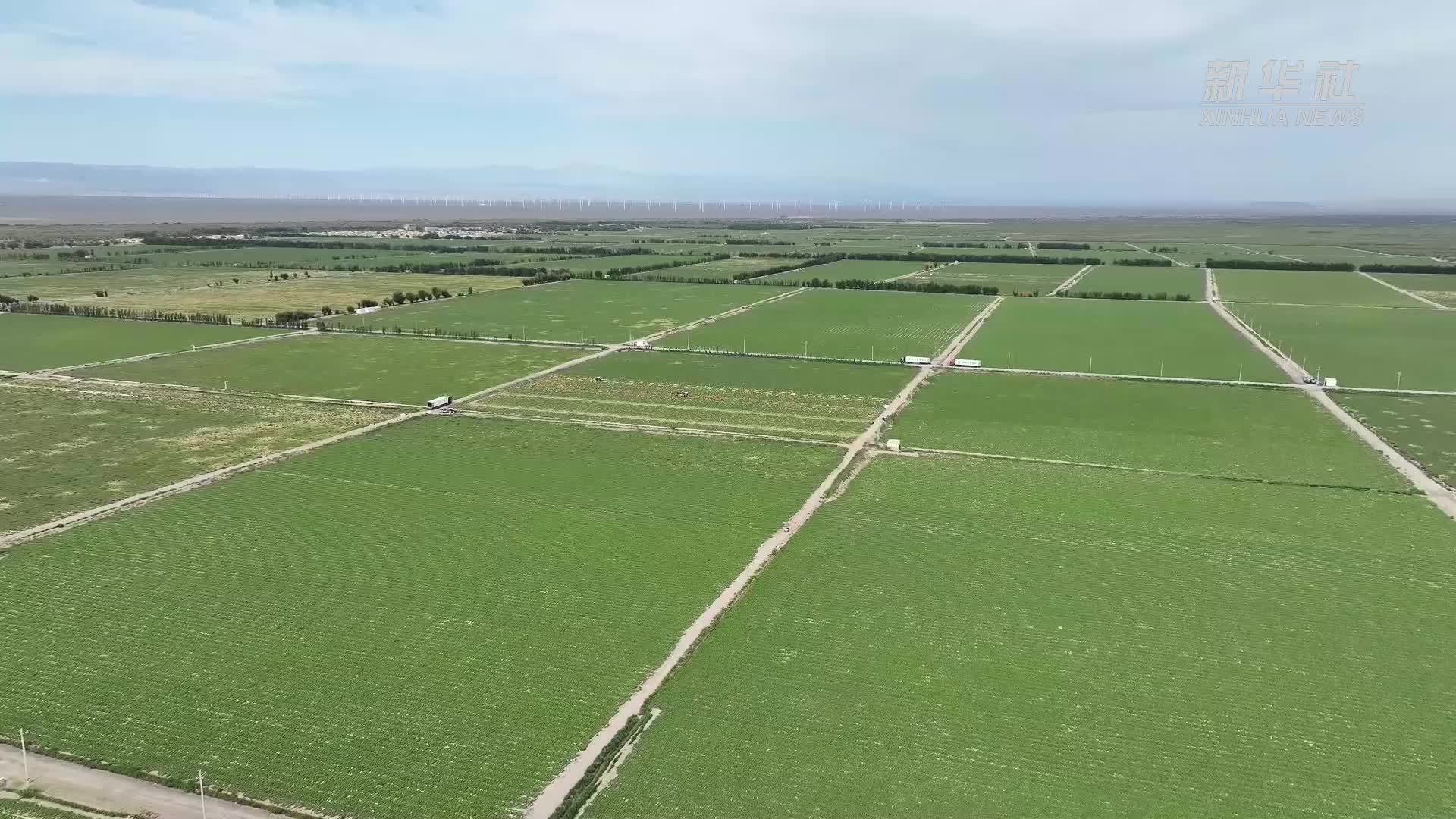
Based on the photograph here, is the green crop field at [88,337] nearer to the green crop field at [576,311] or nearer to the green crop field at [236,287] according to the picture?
the green crop field at [236,287]

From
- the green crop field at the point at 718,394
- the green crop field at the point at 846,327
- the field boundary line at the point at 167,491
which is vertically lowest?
the field boundary line at the point at 167,491

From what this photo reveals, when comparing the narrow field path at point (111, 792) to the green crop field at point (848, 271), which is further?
the green crop field at point (848, 271)

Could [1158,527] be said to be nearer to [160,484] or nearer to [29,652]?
[29,652]

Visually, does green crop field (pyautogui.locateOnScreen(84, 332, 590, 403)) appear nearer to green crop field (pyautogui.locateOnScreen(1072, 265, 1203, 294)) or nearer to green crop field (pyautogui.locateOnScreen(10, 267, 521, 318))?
green crop field (pyautogui.locateOnScreen(10, 267, 521, 318))

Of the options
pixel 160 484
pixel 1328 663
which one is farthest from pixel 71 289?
pixel 1328 663

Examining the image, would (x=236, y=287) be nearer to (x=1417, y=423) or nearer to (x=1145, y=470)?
(x=1145, y=470)

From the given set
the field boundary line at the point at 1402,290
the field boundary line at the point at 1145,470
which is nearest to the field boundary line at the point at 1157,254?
the field boundary line at the point at 1402,290

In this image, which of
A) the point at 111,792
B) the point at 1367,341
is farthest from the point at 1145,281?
the point at 111,792

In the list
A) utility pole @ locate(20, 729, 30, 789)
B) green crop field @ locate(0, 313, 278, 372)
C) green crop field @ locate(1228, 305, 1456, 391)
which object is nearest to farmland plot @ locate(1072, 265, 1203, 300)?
green crop field @ locate(1228, 305, 1456, 391)
